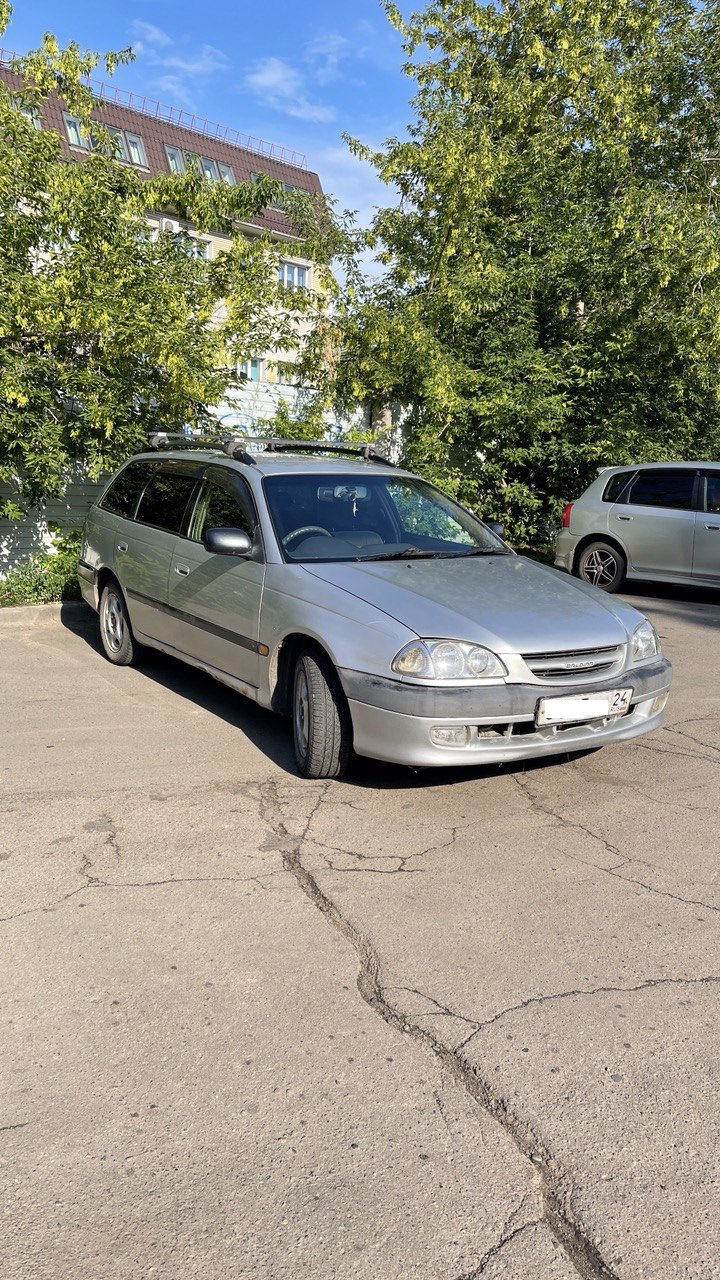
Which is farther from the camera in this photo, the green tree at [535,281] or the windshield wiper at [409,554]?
the green tree at [535,281]

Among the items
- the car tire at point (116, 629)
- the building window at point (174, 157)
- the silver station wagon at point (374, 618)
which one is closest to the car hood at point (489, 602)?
the silver station wagon at point (374, 618)

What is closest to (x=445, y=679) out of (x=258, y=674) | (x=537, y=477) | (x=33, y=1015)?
(x=258, y=674)

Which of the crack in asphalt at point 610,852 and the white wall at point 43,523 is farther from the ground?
the white wall at point 43,523

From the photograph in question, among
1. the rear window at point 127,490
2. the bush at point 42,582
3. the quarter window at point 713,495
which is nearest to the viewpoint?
the rear window at point 127,490

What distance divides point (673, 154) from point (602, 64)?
2148mm

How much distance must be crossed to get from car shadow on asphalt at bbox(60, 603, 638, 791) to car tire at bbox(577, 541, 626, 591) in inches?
237

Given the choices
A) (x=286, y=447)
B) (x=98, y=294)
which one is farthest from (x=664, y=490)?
(x=98, y=294)

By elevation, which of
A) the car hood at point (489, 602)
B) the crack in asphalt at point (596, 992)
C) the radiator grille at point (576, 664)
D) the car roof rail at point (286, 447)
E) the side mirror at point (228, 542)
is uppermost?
the car roof rail at point (286, 447)

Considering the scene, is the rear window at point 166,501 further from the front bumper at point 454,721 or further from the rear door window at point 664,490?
the rear door window at point 664,490

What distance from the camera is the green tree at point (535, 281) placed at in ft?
40.6

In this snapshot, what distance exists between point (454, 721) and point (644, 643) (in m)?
1.26

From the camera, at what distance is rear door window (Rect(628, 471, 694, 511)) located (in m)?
11.1

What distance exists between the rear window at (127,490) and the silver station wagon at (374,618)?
0.90 ft

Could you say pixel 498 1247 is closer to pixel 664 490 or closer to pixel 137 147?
pixel 664 490
